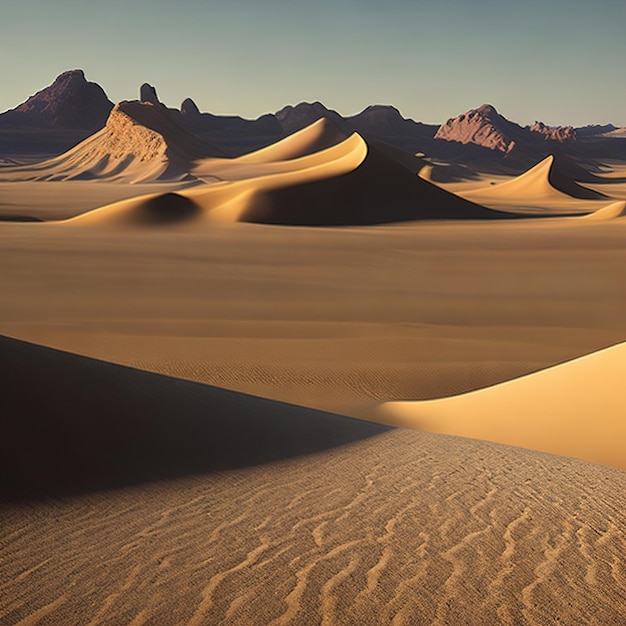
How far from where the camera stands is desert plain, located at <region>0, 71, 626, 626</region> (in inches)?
156

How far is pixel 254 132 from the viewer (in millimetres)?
179750

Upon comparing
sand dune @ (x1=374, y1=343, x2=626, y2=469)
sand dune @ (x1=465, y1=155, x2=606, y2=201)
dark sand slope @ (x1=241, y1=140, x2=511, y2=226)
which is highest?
sand dune @ (x1=465, y1=155, x2=606, y2=201)

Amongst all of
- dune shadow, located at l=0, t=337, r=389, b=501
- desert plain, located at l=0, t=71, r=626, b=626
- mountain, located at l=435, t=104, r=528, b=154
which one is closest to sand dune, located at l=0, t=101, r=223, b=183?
desert plain, located at l=0, t=71, r=626, b=626

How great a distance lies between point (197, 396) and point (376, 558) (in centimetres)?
389

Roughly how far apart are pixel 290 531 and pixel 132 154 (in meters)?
105

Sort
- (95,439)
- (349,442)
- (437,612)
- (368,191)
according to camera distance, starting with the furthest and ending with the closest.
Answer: (368,191) < (349,442) < (95,439) < (437,612)

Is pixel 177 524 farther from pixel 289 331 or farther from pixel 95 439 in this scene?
pixel 289 331

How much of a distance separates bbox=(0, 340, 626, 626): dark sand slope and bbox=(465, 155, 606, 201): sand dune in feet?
239

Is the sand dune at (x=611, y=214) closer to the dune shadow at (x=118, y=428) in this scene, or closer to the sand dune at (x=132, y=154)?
the dune shadow at (x=118, y=428)

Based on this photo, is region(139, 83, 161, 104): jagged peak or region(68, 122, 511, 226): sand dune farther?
region(139, 83, 161, 104): jagged peak

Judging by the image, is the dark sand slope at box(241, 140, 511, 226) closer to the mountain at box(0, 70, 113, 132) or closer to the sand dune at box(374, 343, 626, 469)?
the sand dune at box(374, 343, 626, 469)

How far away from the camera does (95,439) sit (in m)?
6.14

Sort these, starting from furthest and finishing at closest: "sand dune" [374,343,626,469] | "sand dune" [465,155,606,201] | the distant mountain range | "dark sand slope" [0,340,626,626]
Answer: the distant mountain range < "sand dune" [465,155,606,201] < "sand dune" [374,343,626,469] < "dark sand slope" [0,340,626,626]

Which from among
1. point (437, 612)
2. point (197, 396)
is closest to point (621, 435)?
point (197, 396)
